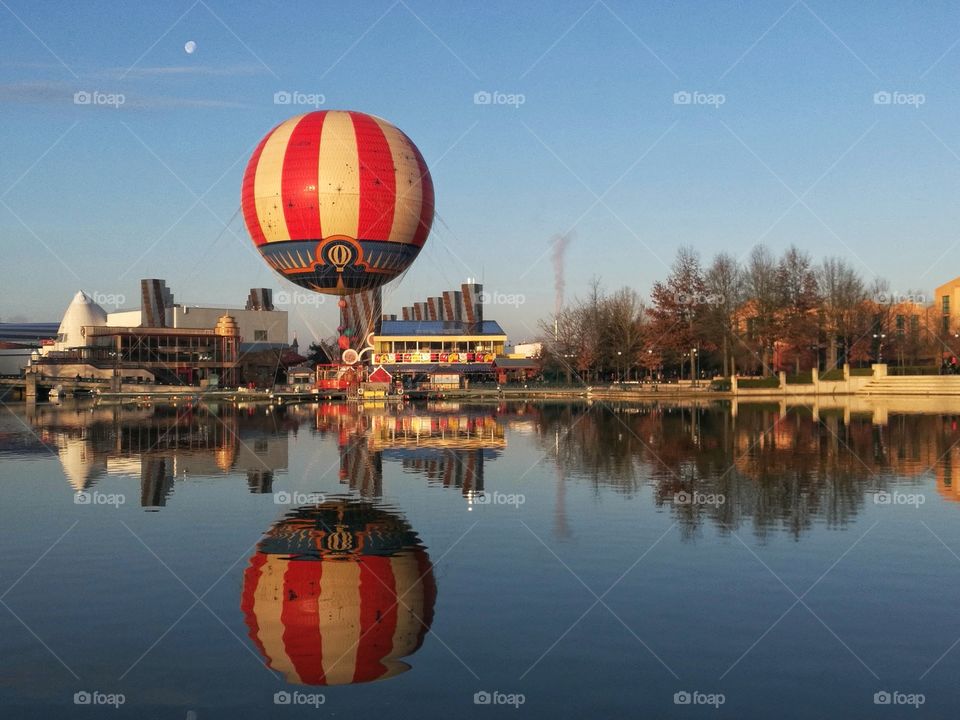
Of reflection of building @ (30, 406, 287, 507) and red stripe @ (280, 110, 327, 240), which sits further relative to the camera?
red stripe @ (280, 110, 327, 240)

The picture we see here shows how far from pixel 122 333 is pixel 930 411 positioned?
9859 centimetres

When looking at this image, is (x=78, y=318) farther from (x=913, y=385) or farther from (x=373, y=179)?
(x=913, y=385)

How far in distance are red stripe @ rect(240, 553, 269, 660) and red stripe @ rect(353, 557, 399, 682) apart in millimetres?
1263

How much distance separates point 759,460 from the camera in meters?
31.9

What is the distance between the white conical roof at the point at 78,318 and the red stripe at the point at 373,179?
11047 centimetres
